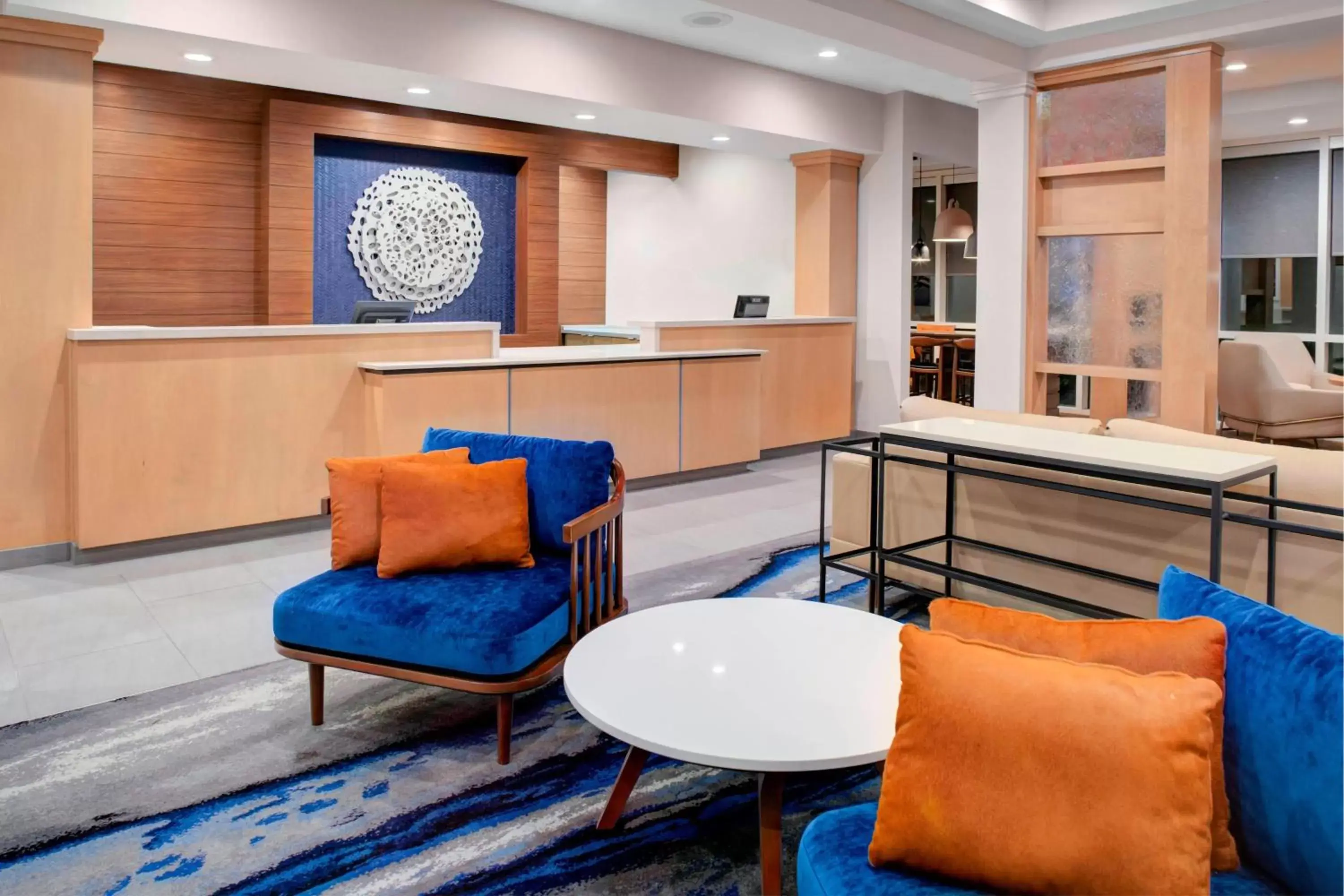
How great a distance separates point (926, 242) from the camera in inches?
491

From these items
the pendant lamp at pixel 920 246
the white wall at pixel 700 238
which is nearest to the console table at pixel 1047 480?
the white wall at pixel 700 238

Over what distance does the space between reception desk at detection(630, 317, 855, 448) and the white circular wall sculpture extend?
2254mm

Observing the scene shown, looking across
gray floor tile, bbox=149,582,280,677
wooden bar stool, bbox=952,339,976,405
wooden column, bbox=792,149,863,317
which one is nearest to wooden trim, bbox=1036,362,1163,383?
wooden column, bbox=792,149,863,317

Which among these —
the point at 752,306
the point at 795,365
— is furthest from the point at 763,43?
the point at 795,365

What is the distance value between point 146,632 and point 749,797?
2492 mm

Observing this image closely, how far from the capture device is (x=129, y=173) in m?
6.72

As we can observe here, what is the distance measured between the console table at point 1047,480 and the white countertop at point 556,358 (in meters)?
2.46

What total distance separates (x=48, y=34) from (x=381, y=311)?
2159 millimetres

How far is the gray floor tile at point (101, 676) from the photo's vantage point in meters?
3.02

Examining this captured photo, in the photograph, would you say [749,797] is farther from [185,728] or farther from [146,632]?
[146,632]

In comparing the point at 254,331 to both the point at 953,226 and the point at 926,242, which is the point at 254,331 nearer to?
the point at 953,226

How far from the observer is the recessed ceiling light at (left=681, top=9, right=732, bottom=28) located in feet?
19.1

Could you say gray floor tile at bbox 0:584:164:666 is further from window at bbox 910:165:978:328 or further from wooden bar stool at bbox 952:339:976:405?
window at bbox 910:165:978:328

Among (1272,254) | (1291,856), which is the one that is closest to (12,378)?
(1291,856)
